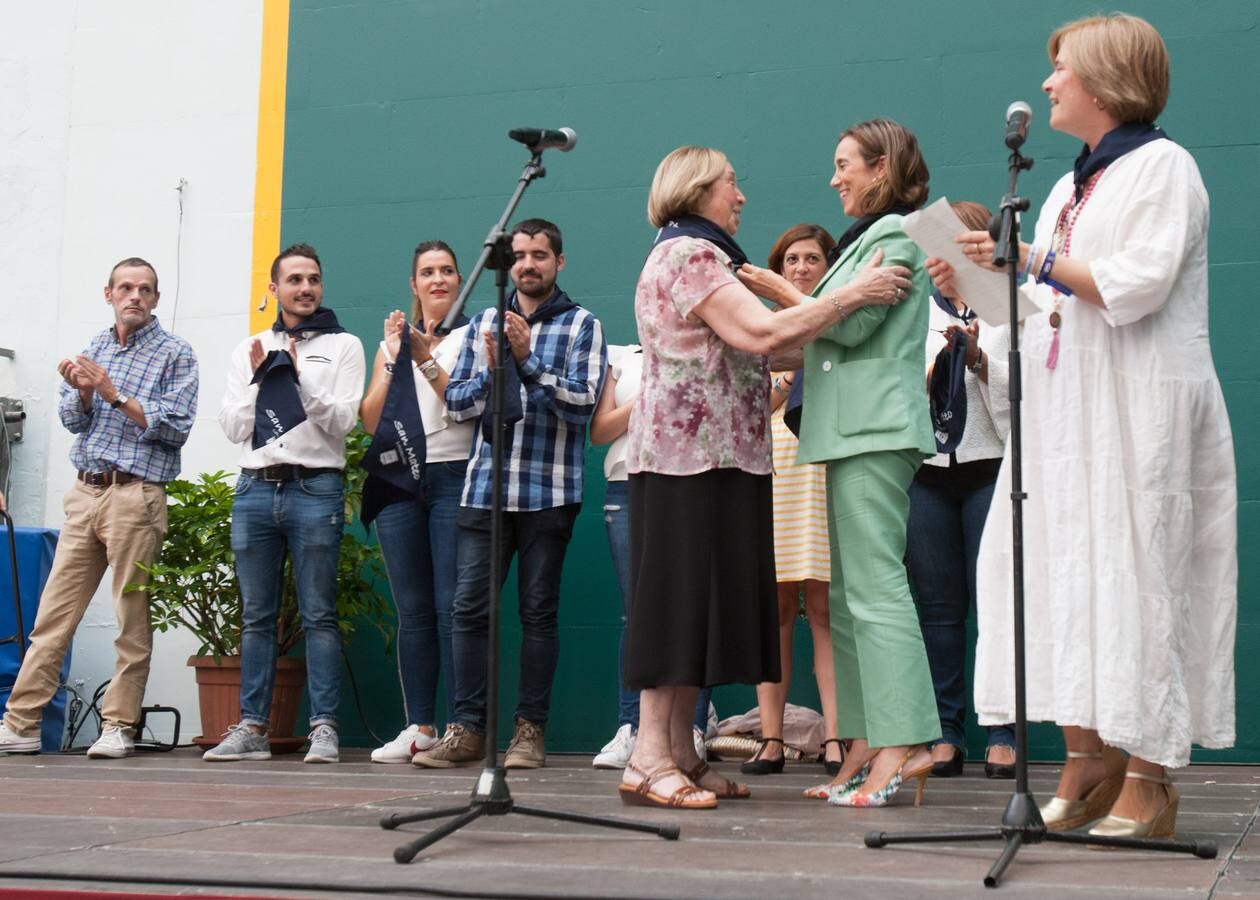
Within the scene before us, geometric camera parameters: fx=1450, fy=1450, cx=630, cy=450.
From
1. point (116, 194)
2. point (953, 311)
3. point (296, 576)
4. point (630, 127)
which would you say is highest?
point (630, 127)

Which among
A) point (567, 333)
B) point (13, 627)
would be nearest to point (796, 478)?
point (567, 333)

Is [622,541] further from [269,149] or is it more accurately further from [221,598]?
[269,149]

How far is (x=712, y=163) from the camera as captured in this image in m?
3.34

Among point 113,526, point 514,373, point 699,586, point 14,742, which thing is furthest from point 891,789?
point 14,742

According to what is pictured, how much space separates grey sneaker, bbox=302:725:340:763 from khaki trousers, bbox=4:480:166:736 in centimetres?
77

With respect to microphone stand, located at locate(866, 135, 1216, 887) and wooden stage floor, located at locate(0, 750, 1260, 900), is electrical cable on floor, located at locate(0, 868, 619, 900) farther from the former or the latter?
microphone stand, located at locate(866, 135, 1216, 887)

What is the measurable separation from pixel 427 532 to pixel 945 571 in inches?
65.1

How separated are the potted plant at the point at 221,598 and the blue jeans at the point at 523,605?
71cm

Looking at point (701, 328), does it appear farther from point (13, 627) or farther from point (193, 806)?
point (13, 627)

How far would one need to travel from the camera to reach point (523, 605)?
4.46 metres

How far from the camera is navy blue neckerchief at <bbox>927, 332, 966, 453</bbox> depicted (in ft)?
11.7

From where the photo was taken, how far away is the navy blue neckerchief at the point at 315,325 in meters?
4.86

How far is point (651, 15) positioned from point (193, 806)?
3.33 m

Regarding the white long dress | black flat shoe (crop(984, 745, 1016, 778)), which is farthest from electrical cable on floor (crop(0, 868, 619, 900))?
black flat shoe (crop(984, 745, 1016, 778))
